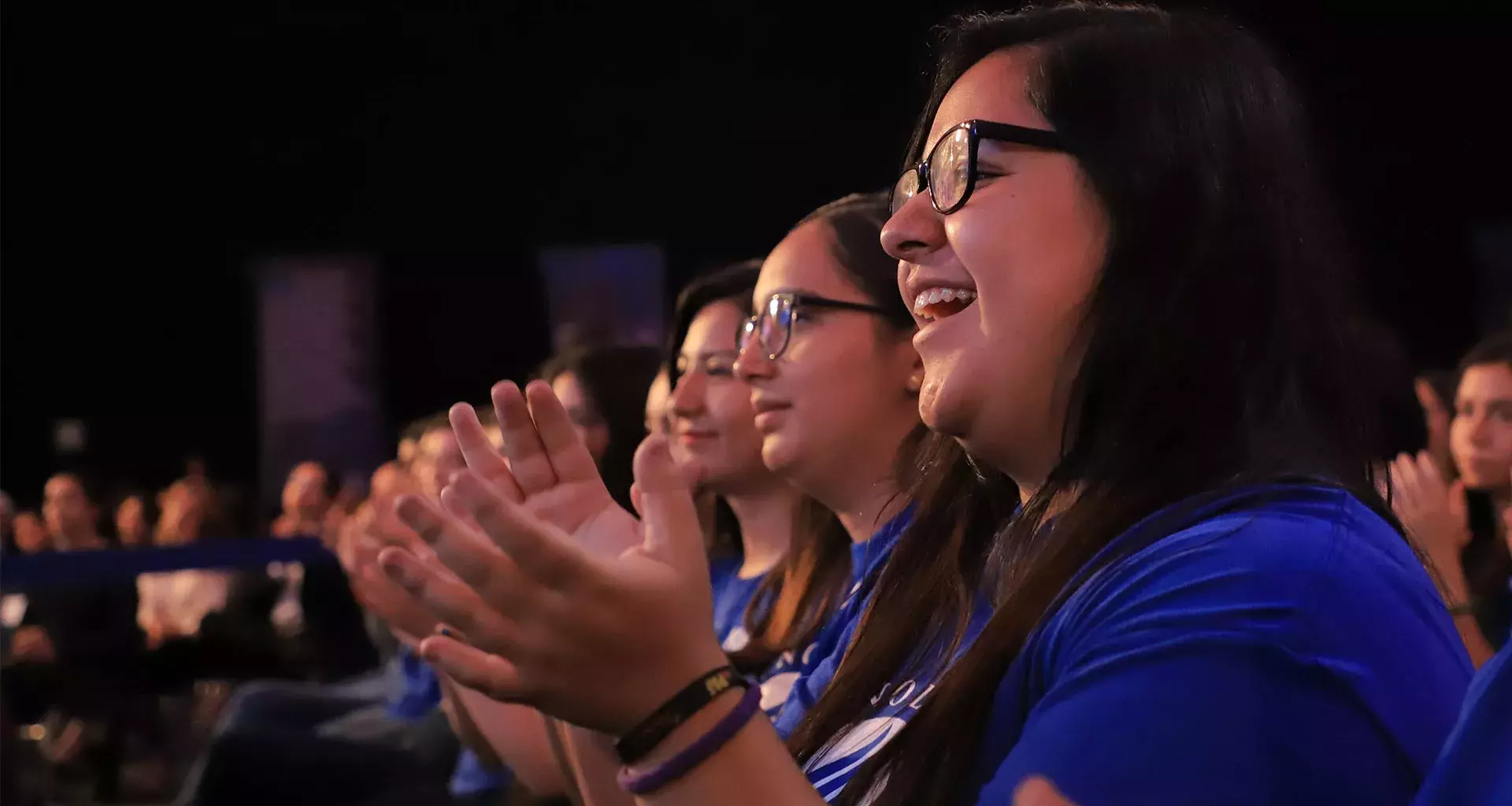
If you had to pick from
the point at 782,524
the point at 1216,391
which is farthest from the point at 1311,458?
the point at 782,524

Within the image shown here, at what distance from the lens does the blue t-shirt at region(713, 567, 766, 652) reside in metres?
2.03

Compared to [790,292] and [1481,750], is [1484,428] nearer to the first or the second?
[790,292]

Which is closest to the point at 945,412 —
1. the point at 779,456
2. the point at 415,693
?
the point at 779,456

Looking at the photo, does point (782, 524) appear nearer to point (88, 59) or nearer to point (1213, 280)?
point (1213, 280)

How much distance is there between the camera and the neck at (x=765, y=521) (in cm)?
222

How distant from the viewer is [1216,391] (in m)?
0.92

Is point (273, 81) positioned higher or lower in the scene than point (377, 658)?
higher

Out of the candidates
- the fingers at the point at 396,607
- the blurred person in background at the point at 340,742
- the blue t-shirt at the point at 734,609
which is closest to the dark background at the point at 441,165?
the blurred person in background at the point at 340,742

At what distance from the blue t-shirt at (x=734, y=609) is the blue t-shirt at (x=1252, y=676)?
1.19m

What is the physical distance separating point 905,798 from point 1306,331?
0.40m

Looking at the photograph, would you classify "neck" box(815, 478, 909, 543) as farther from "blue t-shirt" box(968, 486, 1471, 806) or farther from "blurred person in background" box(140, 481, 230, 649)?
"blurred person in background" box(140, 481, 230, 649)

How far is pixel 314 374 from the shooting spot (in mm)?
8867

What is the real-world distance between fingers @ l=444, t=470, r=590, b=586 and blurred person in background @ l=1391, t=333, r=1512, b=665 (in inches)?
69.4

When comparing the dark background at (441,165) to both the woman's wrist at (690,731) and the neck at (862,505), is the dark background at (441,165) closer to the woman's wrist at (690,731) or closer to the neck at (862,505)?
the neck at (862,505)
